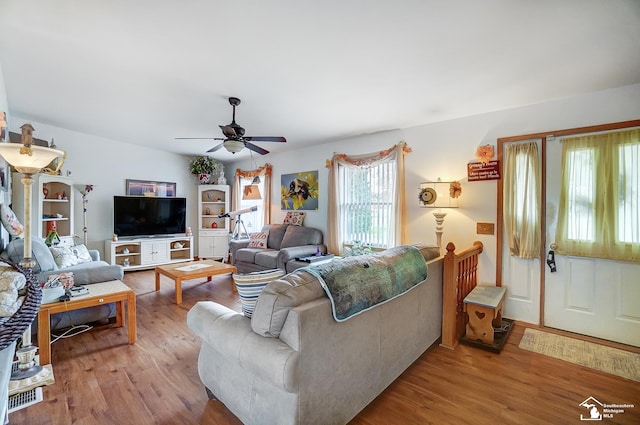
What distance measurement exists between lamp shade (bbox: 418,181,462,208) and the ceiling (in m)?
0.85

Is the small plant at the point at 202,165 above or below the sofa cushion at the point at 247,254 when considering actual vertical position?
above

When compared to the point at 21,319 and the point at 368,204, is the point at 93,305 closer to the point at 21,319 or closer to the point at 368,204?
the point at 21,319

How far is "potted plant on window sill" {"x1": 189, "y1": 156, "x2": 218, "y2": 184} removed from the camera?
20.4ft

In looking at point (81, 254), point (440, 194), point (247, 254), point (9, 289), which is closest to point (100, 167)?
point (81, 254)

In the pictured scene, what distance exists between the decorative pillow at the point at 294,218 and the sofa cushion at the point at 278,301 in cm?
379

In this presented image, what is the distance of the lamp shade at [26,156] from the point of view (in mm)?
1728

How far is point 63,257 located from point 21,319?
2354 mm

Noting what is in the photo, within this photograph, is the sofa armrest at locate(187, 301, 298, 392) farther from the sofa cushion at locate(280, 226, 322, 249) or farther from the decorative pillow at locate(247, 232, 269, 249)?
the decorative pillow at locate(247, 232, 269, 249)

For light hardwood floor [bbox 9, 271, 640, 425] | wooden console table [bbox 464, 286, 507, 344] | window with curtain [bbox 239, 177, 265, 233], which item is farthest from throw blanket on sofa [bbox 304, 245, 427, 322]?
window with curtain [bbox 239, 177, 265, 233]

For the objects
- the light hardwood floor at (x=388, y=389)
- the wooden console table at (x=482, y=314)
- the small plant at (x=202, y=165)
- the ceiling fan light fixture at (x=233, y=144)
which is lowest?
the light hardwood floor at (x=388, y=389)

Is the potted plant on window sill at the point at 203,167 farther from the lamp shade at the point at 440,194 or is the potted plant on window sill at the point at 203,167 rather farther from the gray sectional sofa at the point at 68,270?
the lamp shade at the point at 440,194

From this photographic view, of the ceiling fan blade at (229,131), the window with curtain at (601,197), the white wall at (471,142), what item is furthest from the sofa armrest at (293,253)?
the window with curtain at (601,197)

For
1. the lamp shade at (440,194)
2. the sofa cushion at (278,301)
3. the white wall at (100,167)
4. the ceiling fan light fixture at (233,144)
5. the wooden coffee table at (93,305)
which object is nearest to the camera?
the sofa cushion at (278,301)

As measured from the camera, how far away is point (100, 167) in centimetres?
515
